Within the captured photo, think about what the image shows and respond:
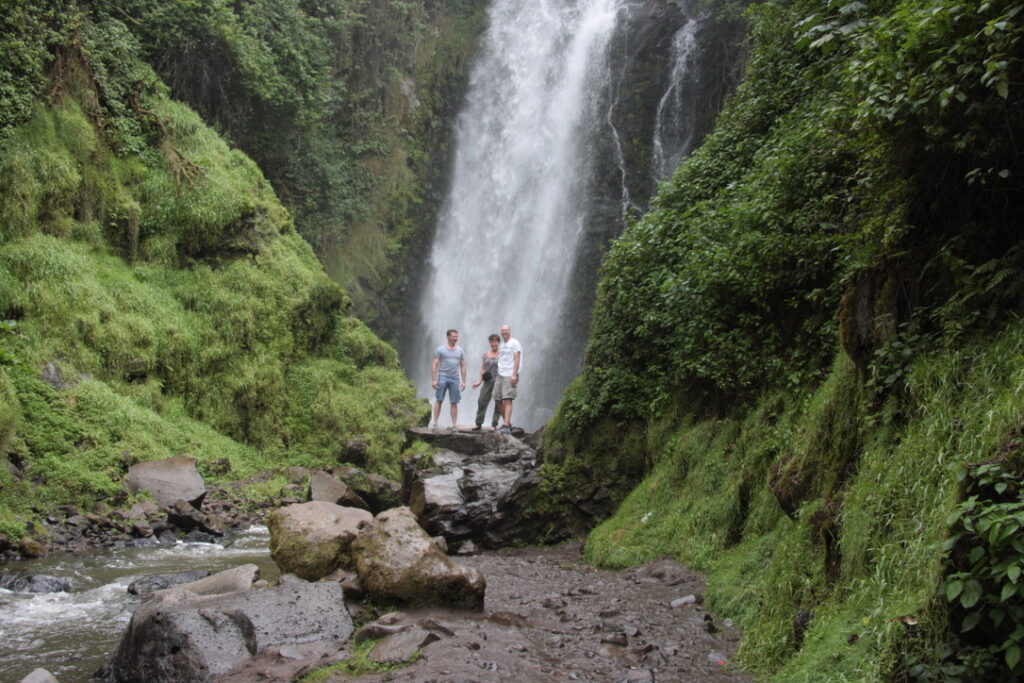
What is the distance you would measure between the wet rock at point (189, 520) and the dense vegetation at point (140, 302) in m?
1.10

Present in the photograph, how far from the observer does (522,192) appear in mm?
26734

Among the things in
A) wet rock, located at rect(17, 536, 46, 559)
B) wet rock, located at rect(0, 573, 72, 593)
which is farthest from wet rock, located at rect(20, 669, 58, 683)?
wet rock, located at rect(17, 536, 46, 559)

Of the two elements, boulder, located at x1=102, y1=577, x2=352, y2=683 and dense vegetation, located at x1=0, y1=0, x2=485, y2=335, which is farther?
dense vegetation, located at x1=0, y1=0, x2=485, y2=335

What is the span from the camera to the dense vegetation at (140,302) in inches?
480

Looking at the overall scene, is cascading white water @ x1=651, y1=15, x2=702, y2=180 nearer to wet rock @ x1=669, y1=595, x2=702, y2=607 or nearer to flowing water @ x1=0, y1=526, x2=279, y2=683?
flowing water @ x1=0, y1=526, x2=279, y2=683

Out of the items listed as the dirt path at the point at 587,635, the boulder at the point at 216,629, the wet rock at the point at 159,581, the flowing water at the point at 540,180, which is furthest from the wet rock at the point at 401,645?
the flowing water at the point at 540,180

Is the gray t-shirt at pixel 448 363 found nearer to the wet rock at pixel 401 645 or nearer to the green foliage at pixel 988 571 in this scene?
the wet rock at pixel 401 645

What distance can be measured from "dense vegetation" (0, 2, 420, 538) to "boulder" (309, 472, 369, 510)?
9.10 ft

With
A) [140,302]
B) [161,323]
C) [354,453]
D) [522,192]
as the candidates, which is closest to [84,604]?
[161,323]

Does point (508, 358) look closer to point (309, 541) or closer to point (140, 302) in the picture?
point (309, 541)

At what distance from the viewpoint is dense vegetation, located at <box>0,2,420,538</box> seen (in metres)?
12.2

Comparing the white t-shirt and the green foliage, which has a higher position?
the white t-shirt

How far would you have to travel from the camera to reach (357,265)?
84.6ft

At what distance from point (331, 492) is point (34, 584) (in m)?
4.78
